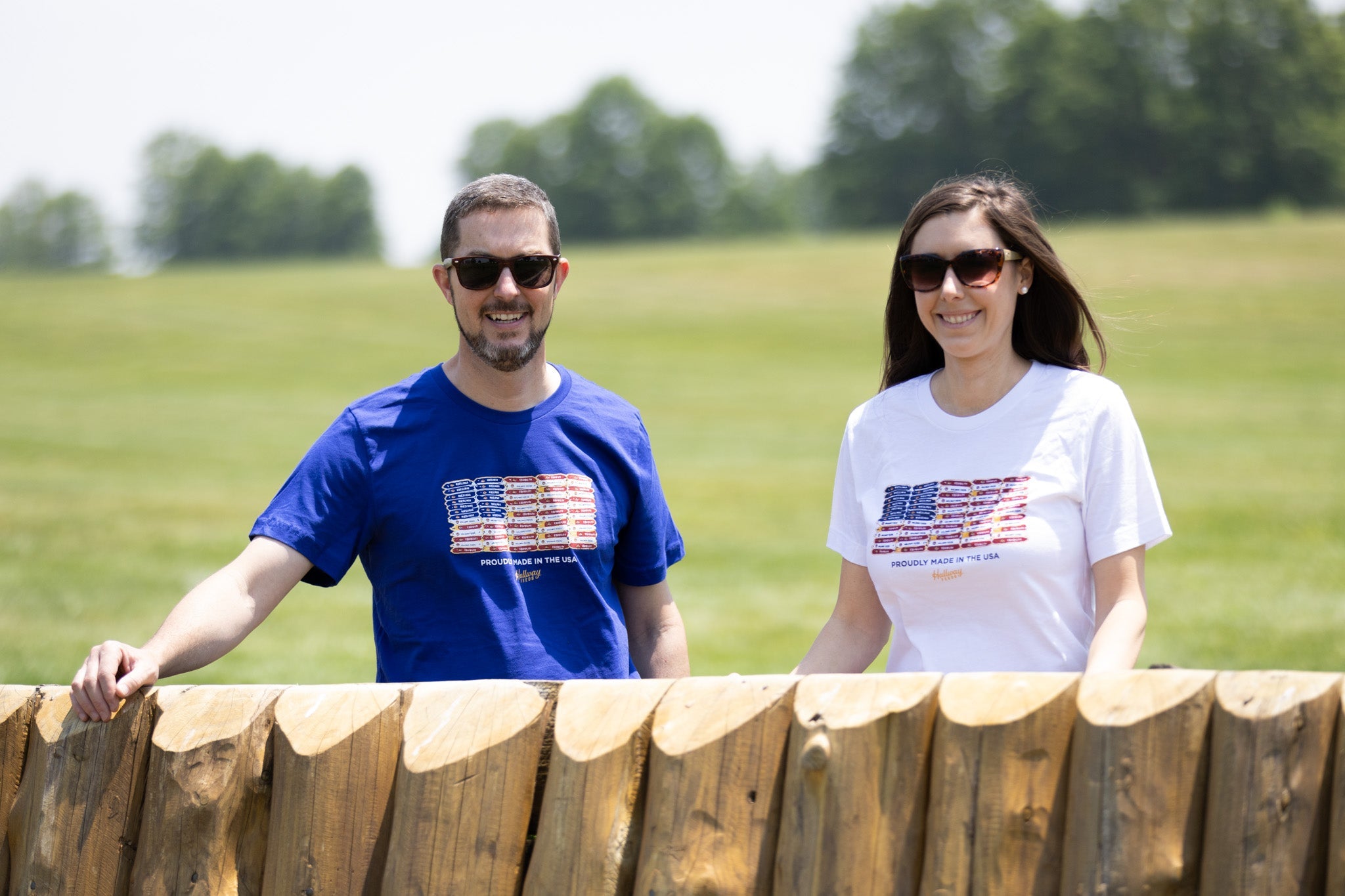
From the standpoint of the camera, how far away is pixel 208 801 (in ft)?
8.70

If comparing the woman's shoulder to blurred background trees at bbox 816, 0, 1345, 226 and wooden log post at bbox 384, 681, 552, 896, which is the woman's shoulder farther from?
blurred background trees at bbox 816, 0, 1345, 226

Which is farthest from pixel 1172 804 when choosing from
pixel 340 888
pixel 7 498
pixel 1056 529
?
pixel 7 498

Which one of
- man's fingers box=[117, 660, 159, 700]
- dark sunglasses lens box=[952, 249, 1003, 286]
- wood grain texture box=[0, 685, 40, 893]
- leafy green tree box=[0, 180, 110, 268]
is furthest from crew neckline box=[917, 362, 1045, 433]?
leafy green tree box=[0, 180, 110, 268]

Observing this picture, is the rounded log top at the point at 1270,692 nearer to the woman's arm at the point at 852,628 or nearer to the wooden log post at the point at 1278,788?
the wooden log post at the point at 1278,788

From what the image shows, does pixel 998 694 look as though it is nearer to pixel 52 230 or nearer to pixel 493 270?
pixel 493 270

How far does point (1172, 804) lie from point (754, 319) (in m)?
33.6

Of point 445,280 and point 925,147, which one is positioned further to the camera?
point 925,147

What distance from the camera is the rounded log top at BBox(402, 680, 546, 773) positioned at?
2564 mm

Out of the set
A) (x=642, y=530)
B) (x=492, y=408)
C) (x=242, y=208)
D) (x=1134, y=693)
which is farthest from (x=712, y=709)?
(x=242, y=208)

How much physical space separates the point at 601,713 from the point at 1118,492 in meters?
1.30

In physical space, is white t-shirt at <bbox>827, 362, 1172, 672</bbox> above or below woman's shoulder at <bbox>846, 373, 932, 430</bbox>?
below

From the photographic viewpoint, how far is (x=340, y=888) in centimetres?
262

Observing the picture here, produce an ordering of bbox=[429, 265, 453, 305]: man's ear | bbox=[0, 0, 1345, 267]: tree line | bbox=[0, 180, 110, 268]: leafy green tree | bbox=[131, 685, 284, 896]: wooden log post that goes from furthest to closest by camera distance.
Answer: bbox=[0, 180, 110, 268]: leafy green tree → bbox=[0, 0, 1345, 267]: tree line → bbox=[429, 265, 453, 305]: man's ear → bbox=[131, 685, 284, 896]: wooden log post

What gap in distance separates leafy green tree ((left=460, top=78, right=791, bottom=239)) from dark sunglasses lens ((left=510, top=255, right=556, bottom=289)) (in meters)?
100
